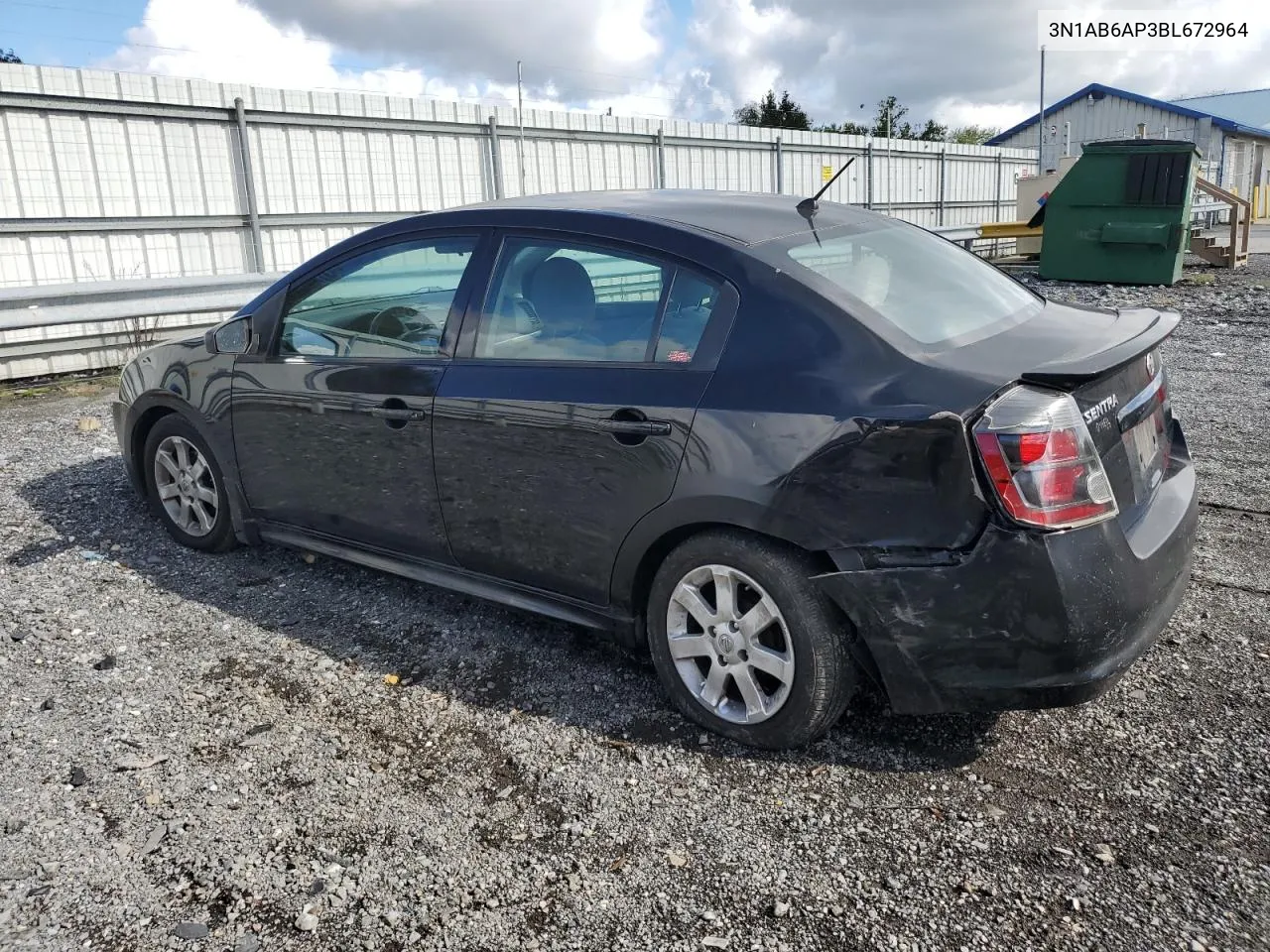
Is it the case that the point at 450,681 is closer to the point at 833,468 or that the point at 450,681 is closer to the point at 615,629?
the point at 615,629

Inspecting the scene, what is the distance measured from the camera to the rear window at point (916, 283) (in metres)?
3.11

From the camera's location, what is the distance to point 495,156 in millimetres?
14047

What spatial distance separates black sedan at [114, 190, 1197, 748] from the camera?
8.94 feet

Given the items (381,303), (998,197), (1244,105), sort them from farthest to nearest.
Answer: (1244,105)
(998,197)
(381,303)

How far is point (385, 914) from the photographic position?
2512 mm

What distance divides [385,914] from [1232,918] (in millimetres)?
2051

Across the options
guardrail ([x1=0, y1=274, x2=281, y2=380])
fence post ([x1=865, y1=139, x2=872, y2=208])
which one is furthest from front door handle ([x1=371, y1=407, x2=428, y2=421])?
fence post ([x1=865, y1=139, x2=872, y2=208])

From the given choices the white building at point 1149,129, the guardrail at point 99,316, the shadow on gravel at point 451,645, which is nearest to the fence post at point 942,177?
the white building at point 1149,129

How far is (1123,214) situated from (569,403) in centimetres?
1409

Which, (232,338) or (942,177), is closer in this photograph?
(232,338)

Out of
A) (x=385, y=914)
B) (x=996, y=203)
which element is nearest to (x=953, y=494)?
(x=385, y=914)

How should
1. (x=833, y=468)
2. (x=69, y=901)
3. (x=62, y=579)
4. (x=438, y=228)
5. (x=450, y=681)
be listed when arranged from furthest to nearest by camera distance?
1. (x=62, y=579)
2. (x=438, y=228)
3. (x=450, y=681)
4. (x=833, y=468)
5. (x=69, y=901)

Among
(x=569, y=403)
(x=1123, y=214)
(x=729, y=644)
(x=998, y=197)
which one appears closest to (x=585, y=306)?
(x=569, y=403)

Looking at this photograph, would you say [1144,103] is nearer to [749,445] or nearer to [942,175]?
[942,175]
